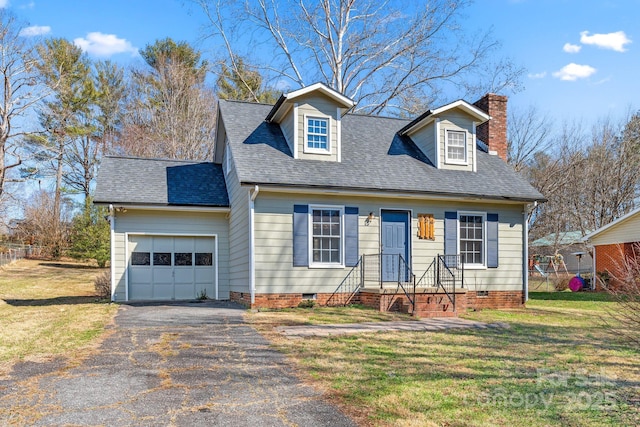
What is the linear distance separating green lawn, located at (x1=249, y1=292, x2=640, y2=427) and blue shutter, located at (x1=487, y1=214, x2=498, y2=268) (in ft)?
14.6

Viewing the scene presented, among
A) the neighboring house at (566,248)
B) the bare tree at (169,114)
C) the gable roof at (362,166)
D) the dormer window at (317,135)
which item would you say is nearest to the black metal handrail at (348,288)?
the gable roof at (362,166)

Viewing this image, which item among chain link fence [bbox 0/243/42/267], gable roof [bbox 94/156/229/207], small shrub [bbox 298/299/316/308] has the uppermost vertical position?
gable roof [bbox 94/156/229/207]

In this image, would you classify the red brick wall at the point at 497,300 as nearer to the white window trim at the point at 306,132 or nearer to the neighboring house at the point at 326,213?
the neighboring house at the point at 326,213

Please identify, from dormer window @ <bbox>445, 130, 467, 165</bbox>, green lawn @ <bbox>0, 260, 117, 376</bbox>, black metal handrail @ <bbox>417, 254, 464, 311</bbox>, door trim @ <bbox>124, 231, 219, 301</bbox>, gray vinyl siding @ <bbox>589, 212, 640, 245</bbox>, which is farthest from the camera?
gray vinyl siding @ <bbox>589, 212, 640, 245</bbox>

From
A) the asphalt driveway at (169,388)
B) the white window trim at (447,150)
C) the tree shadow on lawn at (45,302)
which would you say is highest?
the white window trim at (447,150)

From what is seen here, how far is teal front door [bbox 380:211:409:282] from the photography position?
1356 cm

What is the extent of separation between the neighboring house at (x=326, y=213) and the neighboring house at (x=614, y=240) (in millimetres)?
8476

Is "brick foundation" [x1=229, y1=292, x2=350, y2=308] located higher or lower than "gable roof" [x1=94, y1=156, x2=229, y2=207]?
lower

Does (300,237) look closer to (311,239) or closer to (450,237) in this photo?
(311,239)

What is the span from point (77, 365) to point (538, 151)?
29239 mm

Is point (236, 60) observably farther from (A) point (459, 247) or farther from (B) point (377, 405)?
(B) point (377, 405)

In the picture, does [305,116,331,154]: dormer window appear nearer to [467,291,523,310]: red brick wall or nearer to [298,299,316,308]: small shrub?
[298,299,316,308]: small shrub

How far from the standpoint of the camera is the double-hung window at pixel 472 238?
560 inches

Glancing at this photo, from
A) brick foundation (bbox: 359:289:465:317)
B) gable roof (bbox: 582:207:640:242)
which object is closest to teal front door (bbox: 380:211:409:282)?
brick foundation (bbox: 359:289:465:317)
